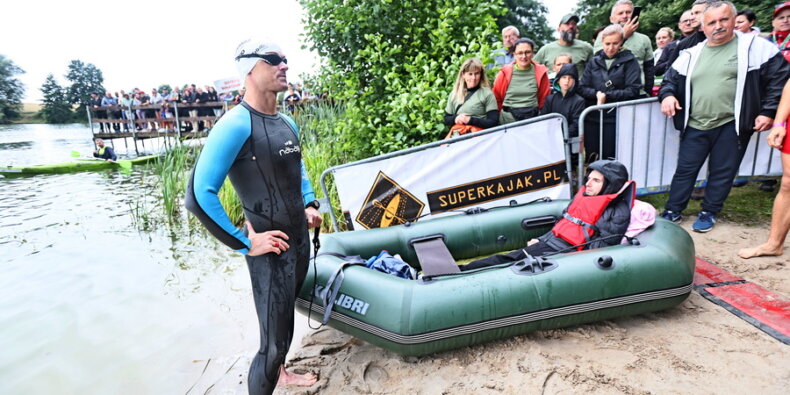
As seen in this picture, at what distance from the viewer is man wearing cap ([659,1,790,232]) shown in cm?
325

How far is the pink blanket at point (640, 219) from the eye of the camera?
9.68 feet

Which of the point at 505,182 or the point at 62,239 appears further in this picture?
the point at 62,239

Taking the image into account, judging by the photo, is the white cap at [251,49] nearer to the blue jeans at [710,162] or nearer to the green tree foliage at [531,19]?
the blue jeans at [710,162]

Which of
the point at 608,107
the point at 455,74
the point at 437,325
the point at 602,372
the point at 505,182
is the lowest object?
the point at 602,372

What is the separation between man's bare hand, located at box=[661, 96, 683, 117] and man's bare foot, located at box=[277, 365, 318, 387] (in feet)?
12.2

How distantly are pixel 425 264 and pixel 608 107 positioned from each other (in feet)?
8.31

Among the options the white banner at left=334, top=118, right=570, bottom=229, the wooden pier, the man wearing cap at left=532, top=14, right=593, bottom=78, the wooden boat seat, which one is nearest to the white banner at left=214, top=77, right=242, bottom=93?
the wooden pier

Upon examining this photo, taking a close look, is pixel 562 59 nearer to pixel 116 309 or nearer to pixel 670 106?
pixel 670 106

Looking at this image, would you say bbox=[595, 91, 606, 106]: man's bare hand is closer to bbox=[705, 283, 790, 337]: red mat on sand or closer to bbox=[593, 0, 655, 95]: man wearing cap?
bbox=[593, 0, 655, 95]: man wearing cap

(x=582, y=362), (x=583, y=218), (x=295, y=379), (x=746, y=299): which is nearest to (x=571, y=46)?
(x=583, y=218)

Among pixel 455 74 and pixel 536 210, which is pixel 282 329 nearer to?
pixel 536 210

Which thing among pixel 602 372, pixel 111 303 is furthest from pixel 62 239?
pixel 602 372

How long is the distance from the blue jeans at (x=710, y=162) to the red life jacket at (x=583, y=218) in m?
1.24

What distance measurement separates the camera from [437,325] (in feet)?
7.69
